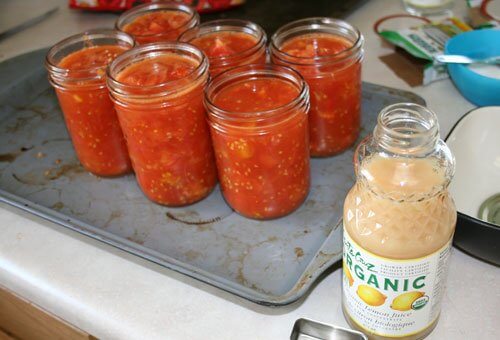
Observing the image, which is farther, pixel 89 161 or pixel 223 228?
pixel 89 161

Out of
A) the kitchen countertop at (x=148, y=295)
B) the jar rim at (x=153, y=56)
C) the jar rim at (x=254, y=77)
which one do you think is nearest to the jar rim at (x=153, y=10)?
the jar rim at (x=153, y=56)

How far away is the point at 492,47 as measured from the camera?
99cm

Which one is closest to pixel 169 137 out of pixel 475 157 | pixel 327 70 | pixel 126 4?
pixel 327 70

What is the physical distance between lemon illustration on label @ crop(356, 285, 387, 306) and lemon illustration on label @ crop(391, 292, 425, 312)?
12 millimetres

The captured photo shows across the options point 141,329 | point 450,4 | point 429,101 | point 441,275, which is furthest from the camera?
point 450,4

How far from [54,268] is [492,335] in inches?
21.7

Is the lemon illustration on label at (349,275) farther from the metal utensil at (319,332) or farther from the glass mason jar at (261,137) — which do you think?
the glass mason jar at (261,137)

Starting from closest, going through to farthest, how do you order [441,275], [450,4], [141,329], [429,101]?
[441,275], [141,329], [429,101], [450,4]

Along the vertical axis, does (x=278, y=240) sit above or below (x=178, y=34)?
below

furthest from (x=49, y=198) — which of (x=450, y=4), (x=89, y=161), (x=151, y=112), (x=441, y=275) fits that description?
(x=450, y=4)

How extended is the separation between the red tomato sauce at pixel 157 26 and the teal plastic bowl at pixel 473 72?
0.48 m

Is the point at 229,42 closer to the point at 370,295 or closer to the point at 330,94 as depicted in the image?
the point at 330,94

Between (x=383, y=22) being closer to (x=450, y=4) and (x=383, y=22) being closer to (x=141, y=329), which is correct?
(x=450, y=4)

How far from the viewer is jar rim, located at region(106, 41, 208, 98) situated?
717mm
